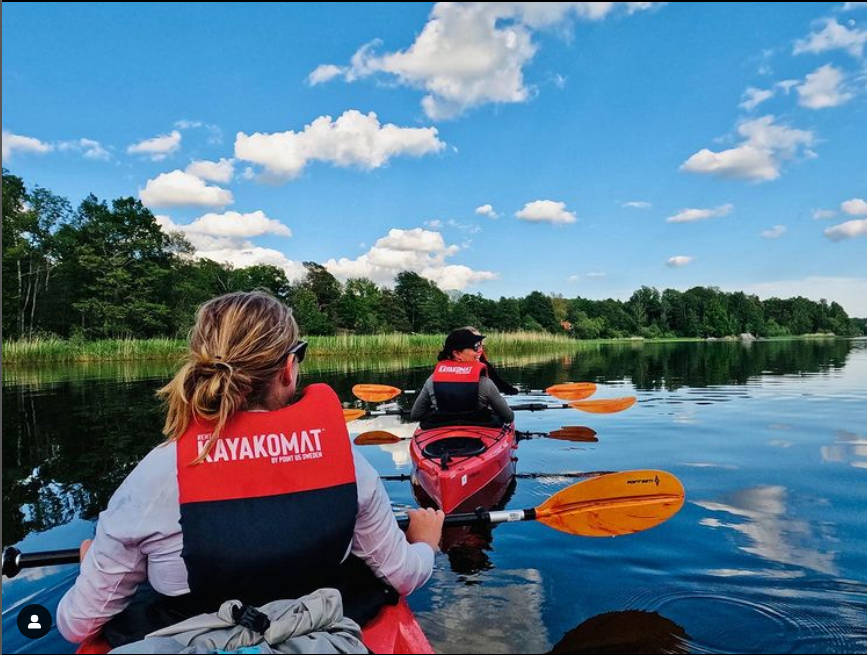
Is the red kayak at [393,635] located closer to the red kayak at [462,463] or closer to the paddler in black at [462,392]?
the red kayak at [462,463]

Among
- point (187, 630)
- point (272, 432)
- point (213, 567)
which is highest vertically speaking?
point (272, 432)

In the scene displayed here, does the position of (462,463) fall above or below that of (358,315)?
below

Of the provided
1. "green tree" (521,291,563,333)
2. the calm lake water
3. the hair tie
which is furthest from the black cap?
"green tree" (521,291,563,333)

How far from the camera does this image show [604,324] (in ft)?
301

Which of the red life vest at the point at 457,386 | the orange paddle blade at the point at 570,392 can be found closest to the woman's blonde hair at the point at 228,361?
the red life vest at the point at 457,386

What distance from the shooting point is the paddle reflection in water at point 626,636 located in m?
2.99

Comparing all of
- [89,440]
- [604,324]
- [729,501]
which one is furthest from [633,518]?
[604,324]

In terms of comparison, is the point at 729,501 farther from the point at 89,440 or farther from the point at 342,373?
the point at 342,373

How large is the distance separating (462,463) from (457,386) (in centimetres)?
135

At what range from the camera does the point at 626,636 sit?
314cm

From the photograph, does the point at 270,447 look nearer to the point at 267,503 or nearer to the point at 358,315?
the point at 267,503

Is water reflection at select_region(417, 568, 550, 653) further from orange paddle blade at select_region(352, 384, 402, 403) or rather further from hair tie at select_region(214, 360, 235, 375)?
orange paddle blade at select_region(352, 384, 402, 403)

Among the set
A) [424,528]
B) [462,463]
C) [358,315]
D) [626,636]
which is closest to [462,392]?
[462,463]

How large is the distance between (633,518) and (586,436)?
14.4 ft
